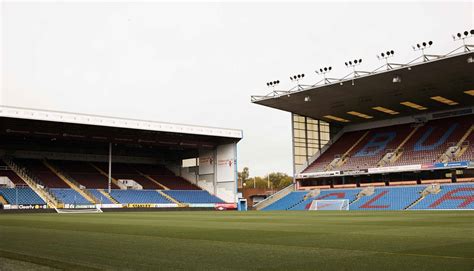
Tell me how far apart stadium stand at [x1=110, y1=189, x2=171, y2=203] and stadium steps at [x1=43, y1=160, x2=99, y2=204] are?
2393mm

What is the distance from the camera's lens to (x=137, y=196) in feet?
163

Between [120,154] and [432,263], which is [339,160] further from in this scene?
[432,263]

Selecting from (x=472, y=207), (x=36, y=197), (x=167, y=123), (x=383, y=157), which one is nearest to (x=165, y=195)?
(x=167, y=123)

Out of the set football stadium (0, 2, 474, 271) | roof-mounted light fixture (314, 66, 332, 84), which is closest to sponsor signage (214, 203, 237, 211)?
football stadium (0, 2, 474, 271)

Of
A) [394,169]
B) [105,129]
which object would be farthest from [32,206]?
[394,169]

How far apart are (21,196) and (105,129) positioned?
9790mm

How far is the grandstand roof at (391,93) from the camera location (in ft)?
117

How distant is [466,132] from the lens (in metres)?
44.6

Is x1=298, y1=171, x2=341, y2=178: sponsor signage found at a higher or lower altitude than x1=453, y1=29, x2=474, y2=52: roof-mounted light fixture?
lower

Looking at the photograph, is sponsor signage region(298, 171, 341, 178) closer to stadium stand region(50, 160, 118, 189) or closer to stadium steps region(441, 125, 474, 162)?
stadium steps region(441, 125, 474, 162)

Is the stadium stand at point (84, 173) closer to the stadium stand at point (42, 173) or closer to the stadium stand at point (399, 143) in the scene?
the stadium stand at point (42, 173)

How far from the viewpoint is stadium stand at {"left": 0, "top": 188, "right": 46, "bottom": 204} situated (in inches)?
1620

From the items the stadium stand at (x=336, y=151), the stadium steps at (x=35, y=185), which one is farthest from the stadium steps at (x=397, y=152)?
the stadium steps at (x=35, y=185)

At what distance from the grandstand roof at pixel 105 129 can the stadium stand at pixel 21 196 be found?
5.57 metres
